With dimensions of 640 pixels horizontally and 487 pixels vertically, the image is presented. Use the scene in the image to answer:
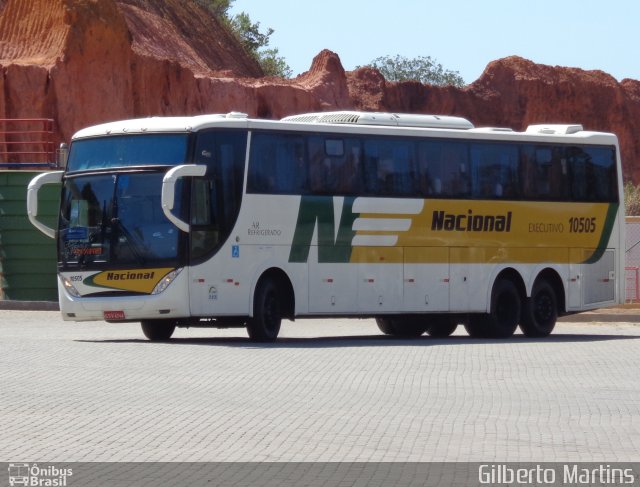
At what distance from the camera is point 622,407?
14586 millimetres

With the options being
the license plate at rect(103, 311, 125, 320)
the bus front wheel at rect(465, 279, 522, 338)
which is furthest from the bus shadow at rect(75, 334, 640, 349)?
the license plate at rect(103, 311, 125, 320)

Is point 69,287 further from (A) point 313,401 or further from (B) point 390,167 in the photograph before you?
(A) point 313,401

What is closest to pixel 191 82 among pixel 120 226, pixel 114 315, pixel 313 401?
pixel 120 226

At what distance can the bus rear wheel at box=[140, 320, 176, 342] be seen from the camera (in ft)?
80.3

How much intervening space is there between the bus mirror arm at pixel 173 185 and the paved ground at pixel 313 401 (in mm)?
1934

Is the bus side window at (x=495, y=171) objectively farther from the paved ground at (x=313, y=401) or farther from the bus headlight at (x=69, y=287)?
the bus headlight at (x=69, y=287)

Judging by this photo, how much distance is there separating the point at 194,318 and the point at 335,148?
404cm

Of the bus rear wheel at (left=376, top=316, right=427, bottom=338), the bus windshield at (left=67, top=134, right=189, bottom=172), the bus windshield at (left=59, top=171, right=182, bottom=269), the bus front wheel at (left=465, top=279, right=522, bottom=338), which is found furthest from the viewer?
the bus rear wheel at (left=376, top=316, right=427, bottom=338)

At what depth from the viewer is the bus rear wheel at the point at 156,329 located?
2447 centimetres

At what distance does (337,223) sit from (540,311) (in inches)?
208

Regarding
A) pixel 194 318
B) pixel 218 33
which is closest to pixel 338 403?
pixel 194 318

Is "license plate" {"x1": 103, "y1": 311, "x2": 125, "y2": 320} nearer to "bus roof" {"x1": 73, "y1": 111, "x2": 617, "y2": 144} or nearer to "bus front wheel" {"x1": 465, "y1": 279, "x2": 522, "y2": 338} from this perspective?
"bus roof" {"x1": 73, "y1": 111, "x2": 617, "y2": 144}

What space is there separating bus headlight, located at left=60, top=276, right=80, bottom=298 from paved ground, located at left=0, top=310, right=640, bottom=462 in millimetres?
771

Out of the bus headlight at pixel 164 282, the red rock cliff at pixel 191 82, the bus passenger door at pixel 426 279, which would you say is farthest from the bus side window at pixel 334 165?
the red rock cliff at pixel 191 82
